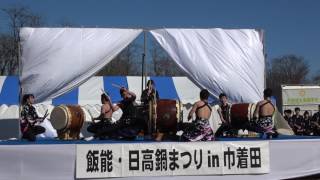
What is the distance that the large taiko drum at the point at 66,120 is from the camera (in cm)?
1006

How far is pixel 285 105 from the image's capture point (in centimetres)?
2208

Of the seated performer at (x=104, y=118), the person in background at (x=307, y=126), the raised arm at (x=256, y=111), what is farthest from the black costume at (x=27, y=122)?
the person in background at (x=307, y=126)

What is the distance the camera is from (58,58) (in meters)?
10.1

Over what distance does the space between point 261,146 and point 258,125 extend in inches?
47.8

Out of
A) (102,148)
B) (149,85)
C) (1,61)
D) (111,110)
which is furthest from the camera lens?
(1,61)

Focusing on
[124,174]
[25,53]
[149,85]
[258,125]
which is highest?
[25,53]

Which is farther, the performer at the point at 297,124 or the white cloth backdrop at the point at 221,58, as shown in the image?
the performer at the point at 297,124

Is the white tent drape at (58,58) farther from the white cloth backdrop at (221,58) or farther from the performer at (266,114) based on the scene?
the performer at (266,114)

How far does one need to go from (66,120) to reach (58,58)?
1210mm

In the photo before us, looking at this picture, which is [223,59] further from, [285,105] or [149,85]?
[285,105]

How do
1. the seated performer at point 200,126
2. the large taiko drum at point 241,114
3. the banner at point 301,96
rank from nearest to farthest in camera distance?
the seated performer at point 200,126
the large taiko drum at point 241,114
the banner at point 301,96

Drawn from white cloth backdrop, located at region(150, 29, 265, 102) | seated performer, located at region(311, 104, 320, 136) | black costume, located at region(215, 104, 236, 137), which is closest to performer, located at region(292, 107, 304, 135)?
seated performer, located at region(311, 104, 320, 136)

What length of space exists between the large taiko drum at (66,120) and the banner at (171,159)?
2091mm

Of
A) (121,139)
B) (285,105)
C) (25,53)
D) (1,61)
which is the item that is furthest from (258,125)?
(1,61)
